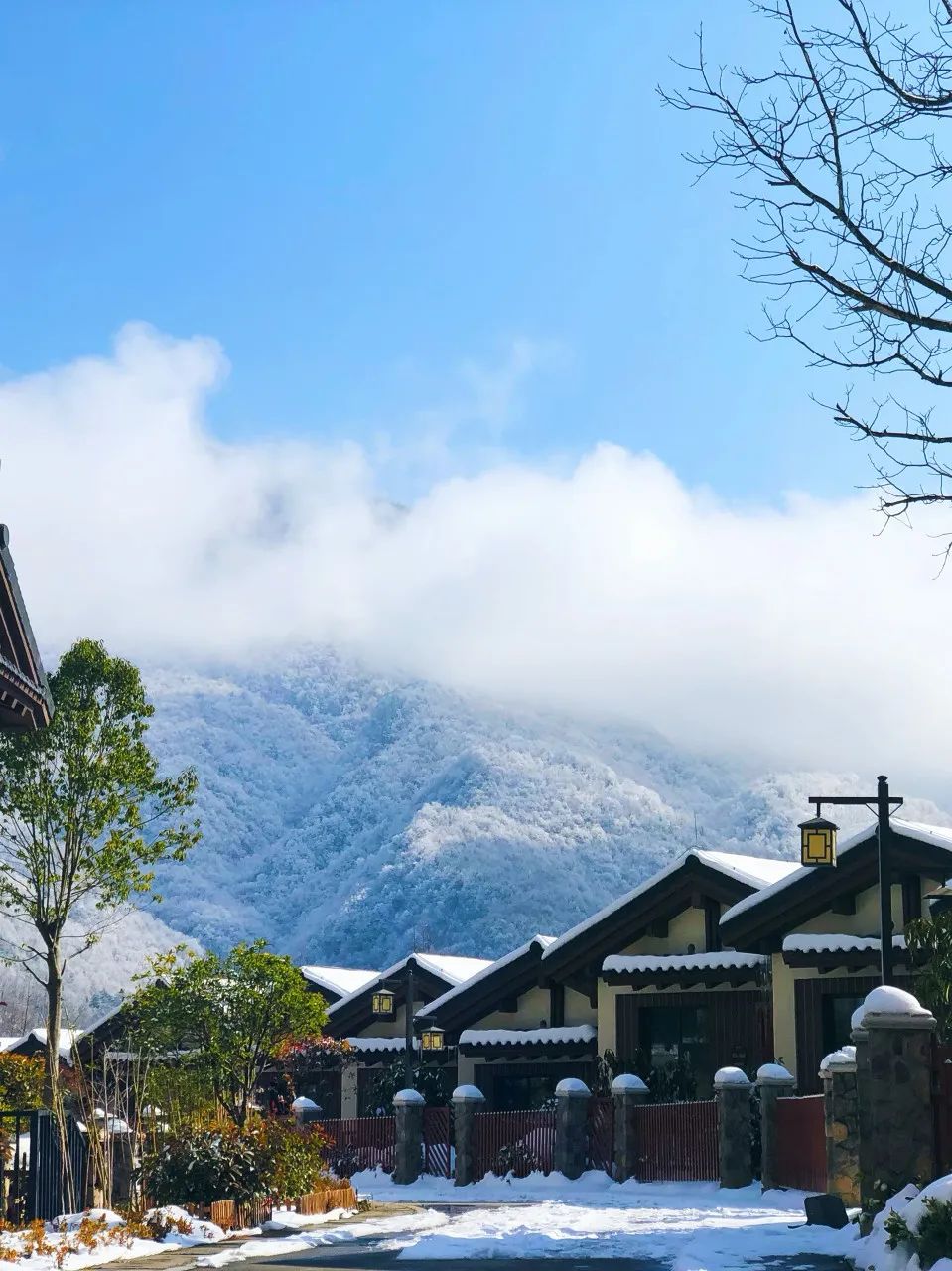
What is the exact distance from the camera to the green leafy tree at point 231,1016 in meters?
24.8

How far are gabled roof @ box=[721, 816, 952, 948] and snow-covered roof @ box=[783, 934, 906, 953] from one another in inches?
21.9

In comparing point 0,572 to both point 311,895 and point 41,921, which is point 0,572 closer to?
point 41,921

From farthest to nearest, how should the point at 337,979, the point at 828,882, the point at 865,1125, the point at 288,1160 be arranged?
the point at 337,979 < the point at 828,882 < the point at 288,1160 < the point at 865,1125

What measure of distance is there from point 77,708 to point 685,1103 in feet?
41.1

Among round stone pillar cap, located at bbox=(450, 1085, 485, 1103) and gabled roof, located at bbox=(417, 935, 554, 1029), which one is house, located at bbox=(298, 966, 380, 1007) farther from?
round stone pillar cap, located at bbox=(450, 1085, 485, 1103)

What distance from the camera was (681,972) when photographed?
3020 centimetres

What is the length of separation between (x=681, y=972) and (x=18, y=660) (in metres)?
17.2

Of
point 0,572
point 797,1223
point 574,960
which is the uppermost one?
point 0,572

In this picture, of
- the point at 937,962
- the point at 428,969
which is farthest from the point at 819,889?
the point at 428,969

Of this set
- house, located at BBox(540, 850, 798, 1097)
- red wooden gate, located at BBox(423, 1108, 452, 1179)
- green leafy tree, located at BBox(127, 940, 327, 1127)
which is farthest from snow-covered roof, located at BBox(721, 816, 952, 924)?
green leafy tree, located at BBox(127, 940, 327, 1127)

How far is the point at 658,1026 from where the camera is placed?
31.6m

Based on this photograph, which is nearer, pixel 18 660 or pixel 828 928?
pixel 18 660

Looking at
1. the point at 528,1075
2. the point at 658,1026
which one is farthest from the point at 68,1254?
the point at 528,1075

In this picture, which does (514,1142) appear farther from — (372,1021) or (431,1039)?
(372,1021)
